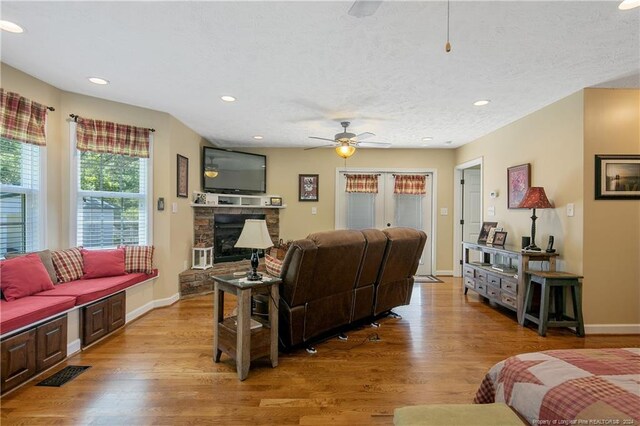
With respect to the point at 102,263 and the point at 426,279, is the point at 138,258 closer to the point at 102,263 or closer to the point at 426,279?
the point at 102,263

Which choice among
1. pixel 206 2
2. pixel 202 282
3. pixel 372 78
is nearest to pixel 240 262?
pixel 202 282

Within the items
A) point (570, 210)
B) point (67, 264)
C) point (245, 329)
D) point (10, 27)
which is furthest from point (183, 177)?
point (570, 210)

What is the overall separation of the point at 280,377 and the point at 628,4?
338 cm

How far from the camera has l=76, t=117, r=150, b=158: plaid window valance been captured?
10.9ft

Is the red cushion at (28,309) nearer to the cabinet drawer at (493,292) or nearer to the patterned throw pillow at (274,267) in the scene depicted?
the patterned throw pillow at (274,267)

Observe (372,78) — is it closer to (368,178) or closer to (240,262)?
(368,178)

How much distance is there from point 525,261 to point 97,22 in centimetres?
443

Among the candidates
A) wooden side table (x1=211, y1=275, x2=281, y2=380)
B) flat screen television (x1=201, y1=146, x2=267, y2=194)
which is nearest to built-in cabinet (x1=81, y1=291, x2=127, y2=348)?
wooden side table (x1=211, y1=275, x2=281, y2=380)

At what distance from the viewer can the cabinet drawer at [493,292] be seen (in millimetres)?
3785

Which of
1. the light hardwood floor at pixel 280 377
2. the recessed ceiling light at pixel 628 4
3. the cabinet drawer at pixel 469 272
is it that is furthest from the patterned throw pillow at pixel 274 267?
the cabinet drawer at pixel 469 272

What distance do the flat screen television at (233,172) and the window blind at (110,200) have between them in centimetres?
134

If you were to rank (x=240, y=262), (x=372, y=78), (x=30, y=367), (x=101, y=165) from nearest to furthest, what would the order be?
(x=30, y=367) < (x=372, y=78) < (x=101, y=165) < (x=240, y=262)

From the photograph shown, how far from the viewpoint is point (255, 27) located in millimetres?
2023

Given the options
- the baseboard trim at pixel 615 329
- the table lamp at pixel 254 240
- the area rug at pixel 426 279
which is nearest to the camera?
the table lamp at pixel 254 240
